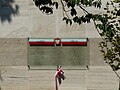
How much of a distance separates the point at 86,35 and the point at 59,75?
1575 mm

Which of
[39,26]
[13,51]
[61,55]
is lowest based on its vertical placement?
[61,55]

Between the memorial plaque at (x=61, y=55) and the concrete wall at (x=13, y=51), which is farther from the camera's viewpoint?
the concrete wall at (x=13, y=51)

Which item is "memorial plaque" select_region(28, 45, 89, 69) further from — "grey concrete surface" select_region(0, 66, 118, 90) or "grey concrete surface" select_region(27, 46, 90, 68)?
"grey concrete surface" select_region(0, 66, 118, 90)

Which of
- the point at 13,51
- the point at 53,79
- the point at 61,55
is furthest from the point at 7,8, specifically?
the point at 53,79

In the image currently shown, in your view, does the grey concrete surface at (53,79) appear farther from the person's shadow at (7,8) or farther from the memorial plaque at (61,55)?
the person's shadow at (7,8)

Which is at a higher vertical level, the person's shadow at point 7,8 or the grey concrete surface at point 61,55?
the person's shadow at point 7,8

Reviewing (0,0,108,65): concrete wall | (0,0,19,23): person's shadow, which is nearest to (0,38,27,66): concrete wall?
(0,0,108,65): concrete wall

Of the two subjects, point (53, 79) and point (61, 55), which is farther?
point (53, 79)

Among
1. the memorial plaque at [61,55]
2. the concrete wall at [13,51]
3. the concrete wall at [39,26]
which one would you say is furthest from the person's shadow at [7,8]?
the memorial plaque at [61,55]

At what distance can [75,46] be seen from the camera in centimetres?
1230

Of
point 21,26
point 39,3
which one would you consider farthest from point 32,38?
point 39,3

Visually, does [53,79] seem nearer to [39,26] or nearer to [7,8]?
[39,26]

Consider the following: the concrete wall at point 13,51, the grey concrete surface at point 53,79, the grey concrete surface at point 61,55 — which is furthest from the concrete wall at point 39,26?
the grey concrete surface at point 53,79

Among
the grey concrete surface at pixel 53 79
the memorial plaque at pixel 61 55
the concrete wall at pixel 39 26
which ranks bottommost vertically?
the grey concrete surface at pixel 53 79
